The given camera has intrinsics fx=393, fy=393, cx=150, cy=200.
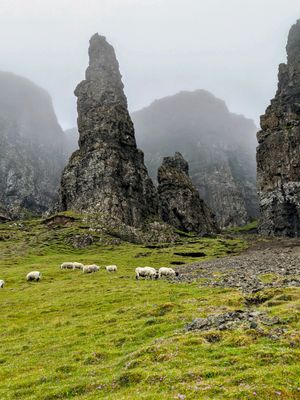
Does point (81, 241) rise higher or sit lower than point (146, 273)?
higher

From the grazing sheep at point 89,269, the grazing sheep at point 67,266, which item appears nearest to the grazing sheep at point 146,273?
the grazing sheep at point 89,269

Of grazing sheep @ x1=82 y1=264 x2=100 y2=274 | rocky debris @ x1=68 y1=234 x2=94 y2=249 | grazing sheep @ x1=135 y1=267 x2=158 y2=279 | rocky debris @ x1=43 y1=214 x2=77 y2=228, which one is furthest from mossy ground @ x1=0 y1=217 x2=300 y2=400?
rocky debris @ x1=43 y1=214 x2=77 y2=228

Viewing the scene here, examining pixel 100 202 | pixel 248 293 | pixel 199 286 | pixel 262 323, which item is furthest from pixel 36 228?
pixel 262 323

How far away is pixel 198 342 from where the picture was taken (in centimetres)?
2175

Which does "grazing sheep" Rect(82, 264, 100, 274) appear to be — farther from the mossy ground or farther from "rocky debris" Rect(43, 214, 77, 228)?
"rocky debris" Rect(43, 214, 77, 228)

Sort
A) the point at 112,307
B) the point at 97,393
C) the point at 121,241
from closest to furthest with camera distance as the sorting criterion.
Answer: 1. the point at 97,393
2. the point at 112,307
3. the point at 121,241

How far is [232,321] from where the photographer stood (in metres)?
24.8

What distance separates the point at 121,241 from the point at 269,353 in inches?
5504

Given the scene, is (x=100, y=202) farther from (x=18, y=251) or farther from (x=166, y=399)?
(x=166, y=399)

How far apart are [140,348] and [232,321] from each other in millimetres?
6153

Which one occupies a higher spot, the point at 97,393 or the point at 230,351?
the point at 230,351

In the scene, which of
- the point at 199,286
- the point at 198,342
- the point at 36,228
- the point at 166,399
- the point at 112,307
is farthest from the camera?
the point at 36,228

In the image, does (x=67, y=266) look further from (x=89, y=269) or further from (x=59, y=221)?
(x=59, y=221)

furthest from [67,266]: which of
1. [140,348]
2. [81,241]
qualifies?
[140,348]
